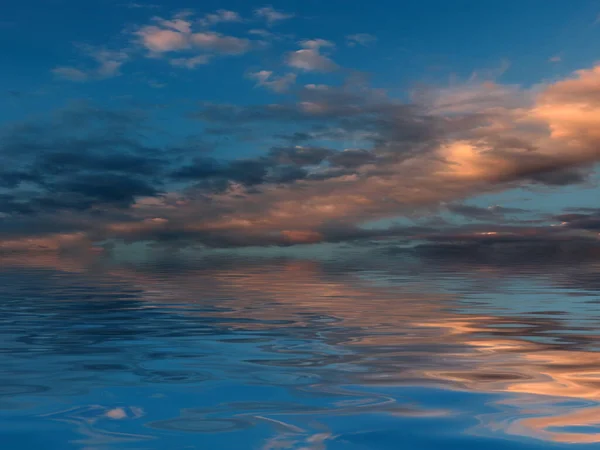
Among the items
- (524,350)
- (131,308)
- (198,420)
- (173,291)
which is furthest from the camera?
(173,291)

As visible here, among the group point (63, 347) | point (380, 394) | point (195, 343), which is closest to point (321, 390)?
point (380, 394)

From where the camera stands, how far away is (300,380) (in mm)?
8211

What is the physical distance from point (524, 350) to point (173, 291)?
56.1 ft

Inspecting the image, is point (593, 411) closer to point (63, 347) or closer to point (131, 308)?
point (63, 347)

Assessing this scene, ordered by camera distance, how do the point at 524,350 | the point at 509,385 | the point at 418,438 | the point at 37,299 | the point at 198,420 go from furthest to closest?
1. the point at 37,299
2. the point at 524,350
3. the point at 509,385
4. the point at 198,420
5. the point at 418,438

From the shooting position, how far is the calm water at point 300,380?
5980 mm

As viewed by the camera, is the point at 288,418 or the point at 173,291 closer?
the point at 288,418

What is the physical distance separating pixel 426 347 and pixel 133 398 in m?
5.65

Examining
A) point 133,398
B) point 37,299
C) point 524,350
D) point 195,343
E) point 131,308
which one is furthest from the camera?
point 37,299

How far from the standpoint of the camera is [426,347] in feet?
35.5

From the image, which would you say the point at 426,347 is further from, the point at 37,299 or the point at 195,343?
the point at 37,299

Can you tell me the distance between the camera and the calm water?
598cm

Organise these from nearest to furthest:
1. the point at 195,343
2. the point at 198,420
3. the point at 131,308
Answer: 1. the point at 198,420
2. the point at 195,343
3. the point at 131,308

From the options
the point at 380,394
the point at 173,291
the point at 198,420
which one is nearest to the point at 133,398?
the point at 198,420
